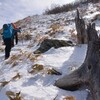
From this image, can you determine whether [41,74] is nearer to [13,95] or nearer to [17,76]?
[17,76]

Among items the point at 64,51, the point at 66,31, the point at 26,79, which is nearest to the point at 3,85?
the point at 26,79

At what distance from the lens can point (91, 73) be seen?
625cm

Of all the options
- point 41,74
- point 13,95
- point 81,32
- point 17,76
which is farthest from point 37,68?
point 81,32

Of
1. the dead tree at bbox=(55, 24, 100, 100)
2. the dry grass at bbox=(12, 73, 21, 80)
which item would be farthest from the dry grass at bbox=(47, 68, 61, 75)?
the dead tree at bbox=(55, 24, 100, 100)

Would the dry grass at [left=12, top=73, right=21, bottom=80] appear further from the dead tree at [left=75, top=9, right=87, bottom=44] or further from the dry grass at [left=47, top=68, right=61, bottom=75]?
the dead tree at [left=75, top=9, right=87, bottom=44]

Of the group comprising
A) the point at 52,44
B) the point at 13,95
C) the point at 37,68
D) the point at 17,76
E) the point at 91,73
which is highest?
the point at 52,44

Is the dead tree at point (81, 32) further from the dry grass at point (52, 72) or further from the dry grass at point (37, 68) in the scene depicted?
the dry grass at point (52, 72)

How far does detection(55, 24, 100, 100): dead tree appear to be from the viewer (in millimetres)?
6066

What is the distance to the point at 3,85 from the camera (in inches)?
323

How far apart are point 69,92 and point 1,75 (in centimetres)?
307

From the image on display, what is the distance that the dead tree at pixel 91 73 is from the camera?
6.07 m

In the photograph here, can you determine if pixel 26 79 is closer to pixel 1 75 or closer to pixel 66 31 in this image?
pixel 1 75

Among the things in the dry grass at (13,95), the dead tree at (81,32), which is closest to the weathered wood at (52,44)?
the dead tree at (81,32)

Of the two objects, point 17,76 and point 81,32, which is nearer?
point 17,76
